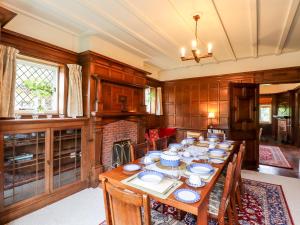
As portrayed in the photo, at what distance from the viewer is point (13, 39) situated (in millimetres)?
2498

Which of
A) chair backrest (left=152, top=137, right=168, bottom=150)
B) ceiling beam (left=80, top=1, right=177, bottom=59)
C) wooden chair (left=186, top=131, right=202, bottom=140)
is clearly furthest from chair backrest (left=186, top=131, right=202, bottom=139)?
ceiling beam (left=80, top=1, right=177, bottom=59)

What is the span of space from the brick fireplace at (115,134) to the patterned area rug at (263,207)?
149 centimetres

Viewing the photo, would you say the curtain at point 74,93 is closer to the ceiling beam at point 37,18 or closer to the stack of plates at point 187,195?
the ceiling beam at point 37,18

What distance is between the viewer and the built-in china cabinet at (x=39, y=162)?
2.26 metres

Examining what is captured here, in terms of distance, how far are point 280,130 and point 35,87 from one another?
9.38m

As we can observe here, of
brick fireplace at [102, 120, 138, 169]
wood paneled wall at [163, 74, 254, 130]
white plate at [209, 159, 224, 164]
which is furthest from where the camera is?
wood paneled wall at [163, 74, 254, 130]

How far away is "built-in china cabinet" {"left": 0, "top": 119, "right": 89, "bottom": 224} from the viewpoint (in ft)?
7.40

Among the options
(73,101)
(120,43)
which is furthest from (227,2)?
(73,101)

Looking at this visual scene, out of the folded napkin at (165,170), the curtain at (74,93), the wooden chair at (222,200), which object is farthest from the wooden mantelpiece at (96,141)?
the wooden chair at (222,200)

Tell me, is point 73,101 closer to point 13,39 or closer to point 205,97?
point 13,39

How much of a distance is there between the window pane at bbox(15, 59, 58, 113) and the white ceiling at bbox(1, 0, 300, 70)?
803mm

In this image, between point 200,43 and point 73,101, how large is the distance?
9.48 ft

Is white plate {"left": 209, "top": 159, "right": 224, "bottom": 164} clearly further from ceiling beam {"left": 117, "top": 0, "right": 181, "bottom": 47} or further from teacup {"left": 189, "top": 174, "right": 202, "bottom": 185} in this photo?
ceiling beam {"left": 117, "top": 0, "right": 181, "bottom": 47}

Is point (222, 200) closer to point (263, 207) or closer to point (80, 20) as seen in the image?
point (263, 207)
